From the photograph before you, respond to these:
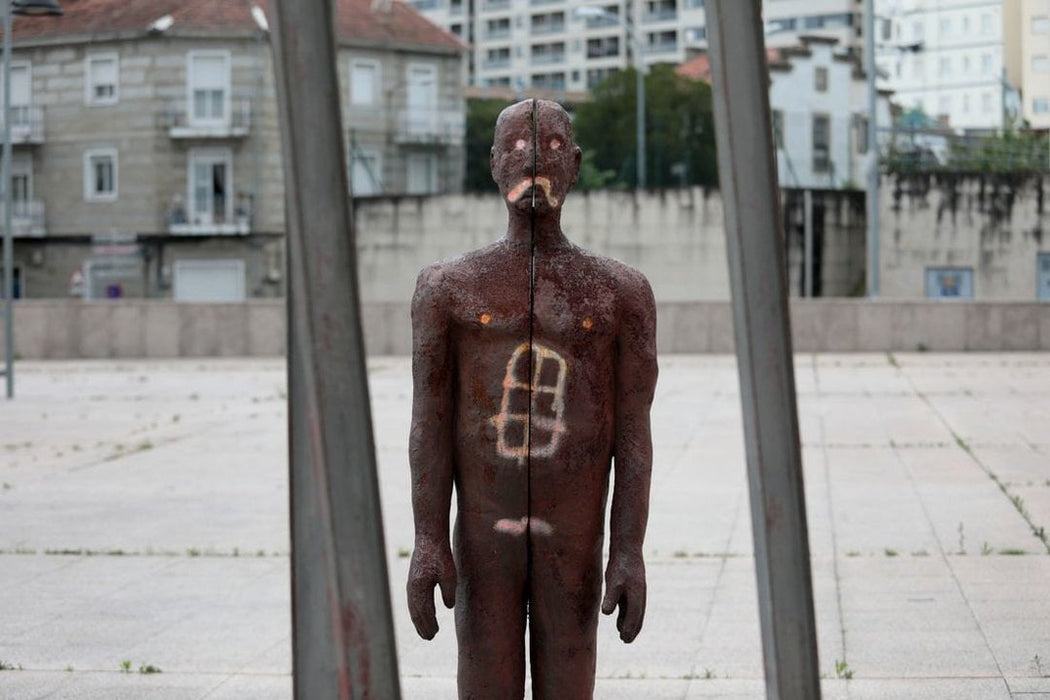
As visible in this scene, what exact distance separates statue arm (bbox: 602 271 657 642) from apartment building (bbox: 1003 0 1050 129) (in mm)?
26329

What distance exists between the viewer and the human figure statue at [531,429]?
4.23 metres

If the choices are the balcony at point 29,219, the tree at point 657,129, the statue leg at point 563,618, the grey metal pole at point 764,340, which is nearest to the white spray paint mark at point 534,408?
the statue leg at point 563,618

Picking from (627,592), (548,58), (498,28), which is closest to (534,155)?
(627,592)

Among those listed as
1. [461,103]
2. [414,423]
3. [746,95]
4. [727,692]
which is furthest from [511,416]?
[461,103]

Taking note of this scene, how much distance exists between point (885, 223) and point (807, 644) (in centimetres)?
3259

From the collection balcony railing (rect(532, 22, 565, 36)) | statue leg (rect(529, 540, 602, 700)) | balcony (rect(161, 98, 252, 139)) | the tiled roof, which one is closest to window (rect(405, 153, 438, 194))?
the tiled roof

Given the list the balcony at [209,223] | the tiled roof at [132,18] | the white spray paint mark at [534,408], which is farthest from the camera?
the balcony at [209,223]

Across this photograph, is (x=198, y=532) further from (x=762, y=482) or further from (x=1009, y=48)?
(x=1009, y=48)

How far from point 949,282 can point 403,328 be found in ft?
43.3

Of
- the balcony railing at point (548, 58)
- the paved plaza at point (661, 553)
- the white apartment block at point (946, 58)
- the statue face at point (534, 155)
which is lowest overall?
the paved plaza at point (661, 553)

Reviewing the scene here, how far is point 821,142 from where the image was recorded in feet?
135

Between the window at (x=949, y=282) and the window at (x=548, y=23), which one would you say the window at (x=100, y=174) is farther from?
the window at (x=548, y=23)

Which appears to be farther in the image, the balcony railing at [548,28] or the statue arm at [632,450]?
the balcony railing at [548,28]

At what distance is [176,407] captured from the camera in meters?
19.7
